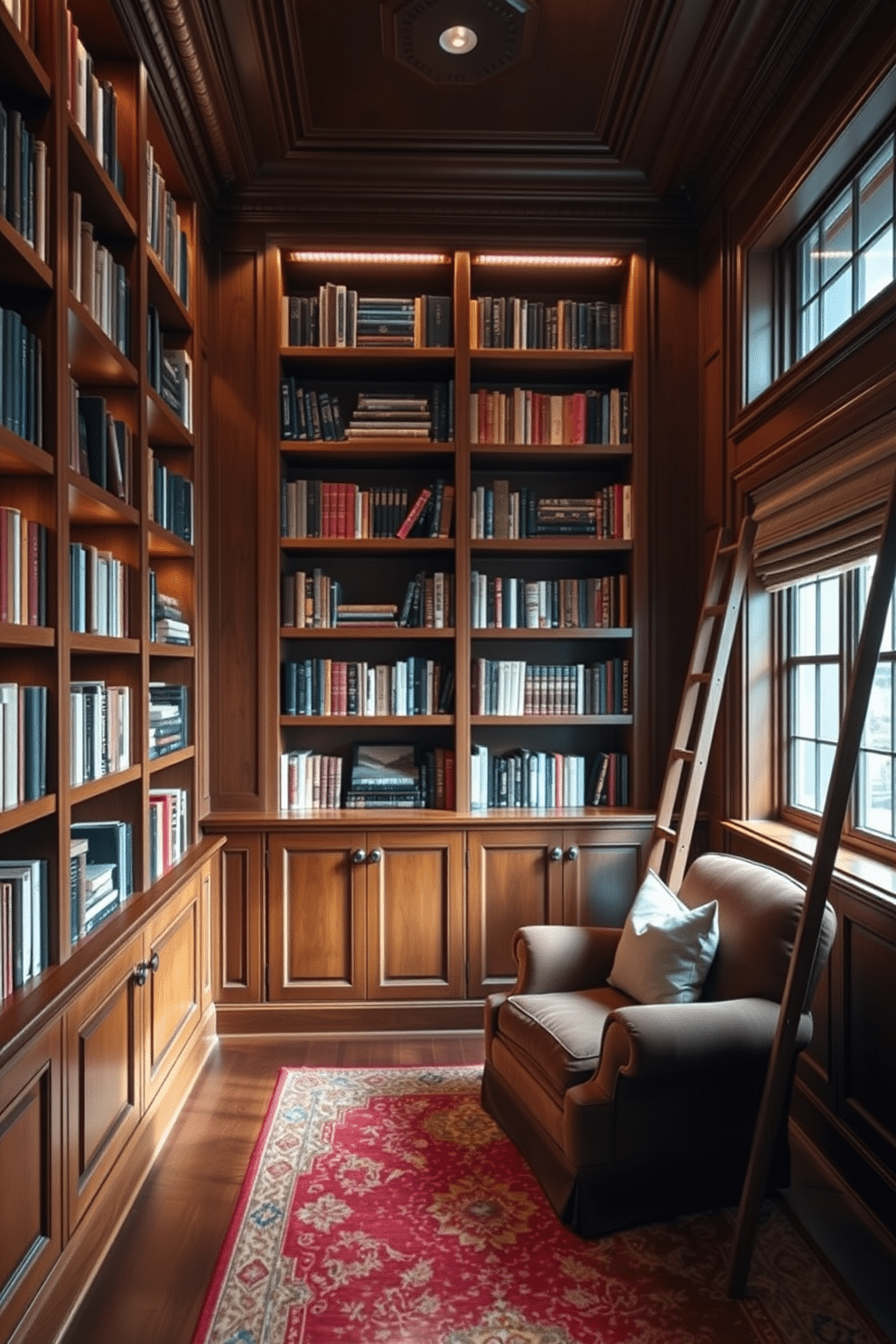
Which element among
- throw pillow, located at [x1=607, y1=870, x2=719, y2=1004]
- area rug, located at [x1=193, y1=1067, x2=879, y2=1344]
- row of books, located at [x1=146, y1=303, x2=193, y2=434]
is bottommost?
area rug, located at [x1=193, y1=1067, x2=879, y2=1344]

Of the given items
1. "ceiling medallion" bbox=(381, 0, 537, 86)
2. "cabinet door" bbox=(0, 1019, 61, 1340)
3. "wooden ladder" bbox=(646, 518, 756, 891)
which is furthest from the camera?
"wooden ladder" bbox=(646, 518, 756, 891)

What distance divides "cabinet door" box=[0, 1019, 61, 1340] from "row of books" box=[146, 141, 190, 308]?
93.5 inches

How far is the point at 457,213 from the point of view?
3.80 metres

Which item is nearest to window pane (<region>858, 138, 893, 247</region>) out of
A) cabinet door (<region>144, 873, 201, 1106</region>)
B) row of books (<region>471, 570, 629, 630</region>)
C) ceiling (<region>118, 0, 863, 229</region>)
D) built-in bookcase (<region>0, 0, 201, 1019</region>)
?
ceiling (<region>118, 0, 863, 229</region>)

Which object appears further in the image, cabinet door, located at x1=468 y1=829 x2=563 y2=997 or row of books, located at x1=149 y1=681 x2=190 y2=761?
cabinet door, located at x1=468 y1=829 x2=563 y2=997

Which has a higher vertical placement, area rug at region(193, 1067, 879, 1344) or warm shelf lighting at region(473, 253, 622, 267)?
warm shelf lighting at region(473, 253, 622, 267)

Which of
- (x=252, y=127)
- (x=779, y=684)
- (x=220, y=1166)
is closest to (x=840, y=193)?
(x=779, y=684)

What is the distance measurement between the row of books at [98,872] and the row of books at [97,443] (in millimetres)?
947

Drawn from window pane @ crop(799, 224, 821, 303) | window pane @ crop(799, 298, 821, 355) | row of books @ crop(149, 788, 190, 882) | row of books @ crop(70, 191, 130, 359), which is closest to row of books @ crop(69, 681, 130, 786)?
row of books @ crop(149, 788, 190, 882)

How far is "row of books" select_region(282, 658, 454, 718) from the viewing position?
3.83m

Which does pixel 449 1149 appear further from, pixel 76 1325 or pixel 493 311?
pixel 493 311

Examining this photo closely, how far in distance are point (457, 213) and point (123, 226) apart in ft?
5.20

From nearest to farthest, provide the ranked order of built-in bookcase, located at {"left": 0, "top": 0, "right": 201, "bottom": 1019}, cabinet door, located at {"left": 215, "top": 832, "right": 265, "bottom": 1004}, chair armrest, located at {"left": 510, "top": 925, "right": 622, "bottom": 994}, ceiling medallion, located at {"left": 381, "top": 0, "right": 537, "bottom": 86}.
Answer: built-in bookcase, located at {"left": 0, "top": 0, "right": 201, "bottom": 1019} → ceiling medallion, located at {"left": 381, "top": 0, "right": 537, "bottom": 86} → chair armrest, located at {"left": 510, "top": 925, "right": 622, "bottom": 994} → cabinet door, located at {"left": 215, "top": 832, "right": 265, "bottom": 1004}

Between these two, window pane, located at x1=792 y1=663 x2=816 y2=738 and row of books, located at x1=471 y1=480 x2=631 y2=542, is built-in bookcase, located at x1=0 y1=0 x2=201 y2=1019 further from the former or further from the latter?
window pane, located at x1=792 y1=663 x2=816 y2=738
